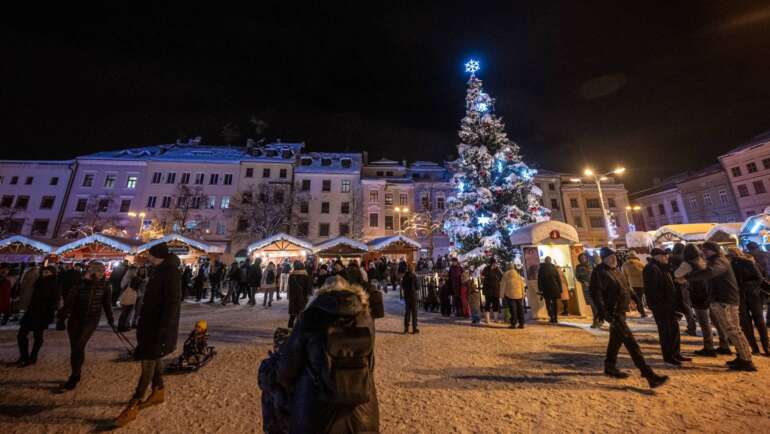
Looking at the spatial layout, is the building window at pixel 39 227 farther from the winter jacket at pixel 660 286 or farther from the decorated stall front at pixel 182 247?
the winter jacket at pixel 660 286

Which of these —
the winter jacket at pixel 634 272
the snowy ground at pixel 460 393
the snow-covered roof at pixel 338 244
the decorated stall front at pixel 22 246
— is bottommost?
the snowy ground at pixel 460 393

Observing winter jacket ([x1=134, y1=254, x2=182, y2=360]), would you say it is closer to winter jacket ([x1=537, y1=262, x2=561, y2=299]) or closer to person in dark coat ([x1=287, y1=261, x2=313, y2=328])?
person in dark coat ([x1=287, y1=261, x2=313, y2=328])

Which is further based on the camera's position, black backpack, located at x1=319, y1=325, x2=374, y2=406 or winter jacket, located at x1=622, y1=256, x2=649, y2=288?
winter jacket, located at x1=622, y1=256, x2=649, y2=288

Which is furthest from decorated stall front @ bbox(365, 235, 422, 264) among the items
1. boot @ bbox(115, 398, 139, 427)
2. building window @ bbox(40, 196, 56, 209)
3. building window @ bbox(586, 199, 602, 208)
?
building window @ bbox(40, 196, 56, 209)

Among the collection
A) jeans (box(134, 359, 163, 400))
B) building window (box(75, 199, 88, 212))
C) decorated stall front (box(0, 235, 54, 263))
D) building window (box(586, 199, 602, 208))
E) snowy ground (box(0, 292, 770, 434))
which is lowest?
snowy ground (box(0, 292, 770, 434))

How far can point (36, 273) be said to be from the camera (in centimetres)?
1014

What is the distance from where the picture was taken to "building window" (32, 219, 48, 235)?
104ft

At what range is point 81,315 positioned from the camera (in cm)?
446

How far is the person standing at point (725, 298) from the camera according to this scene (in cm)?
465

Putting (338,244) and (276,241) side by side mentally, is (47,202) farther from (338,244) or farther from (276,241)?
(338,244)

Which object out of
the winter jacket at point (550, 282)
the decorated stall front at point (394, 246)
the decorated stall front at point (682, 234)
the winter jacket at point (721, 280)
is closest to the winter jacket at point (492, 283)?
the winter jacket at point (550, 282)

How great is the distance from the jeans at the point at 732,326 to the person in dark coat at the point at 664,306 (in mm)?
588

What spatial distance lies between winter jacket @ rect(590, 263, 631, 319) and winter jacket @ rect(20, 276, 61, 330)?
9.55m

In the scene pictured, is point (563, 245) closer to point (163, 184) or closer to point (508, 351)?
point (508, 351)
